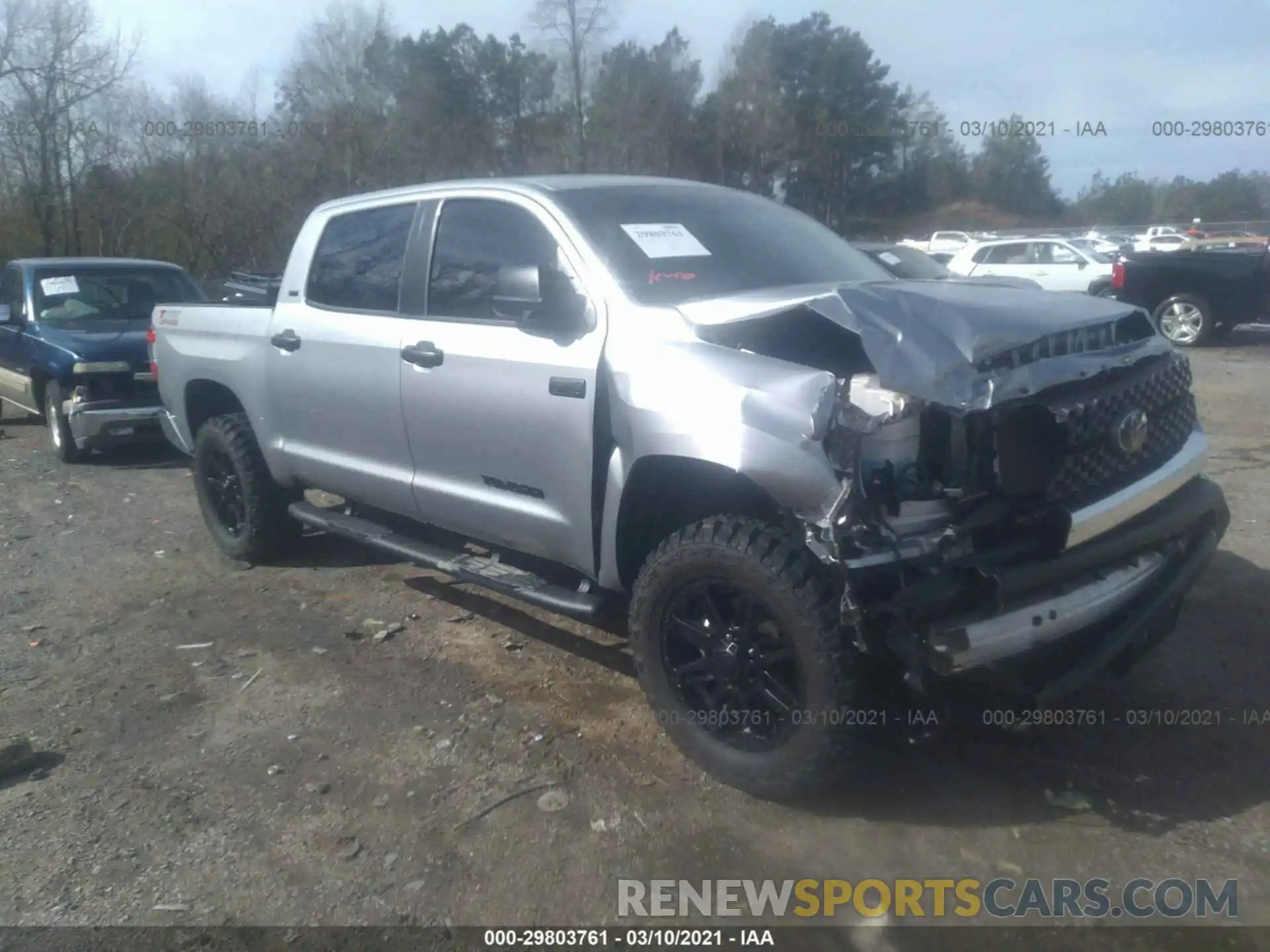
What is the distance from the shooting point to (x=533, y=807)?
3592 mm

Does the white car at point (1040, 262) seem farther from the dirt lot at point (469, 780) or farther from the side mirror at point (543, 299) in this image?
the side mirror at point (543, 299)

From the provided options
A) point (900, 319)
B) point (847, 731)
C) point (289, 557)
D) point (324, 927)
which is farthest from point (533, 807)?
point (289, 557)

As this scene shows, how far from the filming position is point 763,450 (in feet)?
10.6

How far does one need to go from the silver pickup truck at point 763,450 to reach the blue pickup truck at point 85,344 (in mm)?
5048

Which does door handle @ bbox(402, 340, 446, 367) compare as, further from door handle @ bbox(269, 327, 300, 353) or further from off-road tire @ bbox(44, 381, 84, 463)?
off-road tire @ bbox(44, 381, 84, 463)

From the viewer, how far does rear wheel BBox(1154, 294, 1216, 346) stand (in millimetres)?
14719

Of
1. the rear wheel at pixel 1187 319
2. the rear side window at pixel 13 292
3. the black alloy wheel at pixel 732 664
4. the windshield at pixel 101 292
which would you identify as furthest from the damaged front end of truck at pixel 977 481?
the rear wheel at pixel 1187 319

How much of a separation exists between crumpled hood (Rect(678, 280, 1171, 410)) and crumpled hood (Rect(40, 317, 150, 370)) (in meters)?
7.18

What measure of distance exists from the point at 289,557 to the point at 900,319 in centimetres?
435

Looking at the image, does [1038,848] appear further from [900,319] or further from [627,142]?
[627,142]

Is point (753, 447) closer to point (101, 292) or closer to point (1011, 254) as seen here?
point (101, 292)

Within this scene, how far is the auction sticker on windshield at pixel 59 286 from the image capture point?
991cm

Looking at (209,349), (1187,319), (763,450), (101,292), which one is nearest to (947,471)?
(763,450)

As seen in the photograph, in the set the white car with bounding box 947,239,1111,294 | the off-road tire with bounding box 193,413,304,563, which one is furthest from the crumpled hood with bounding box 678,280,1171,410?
the white car with bounding box 947,239,1111,294
